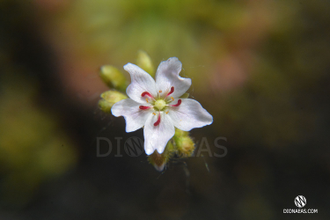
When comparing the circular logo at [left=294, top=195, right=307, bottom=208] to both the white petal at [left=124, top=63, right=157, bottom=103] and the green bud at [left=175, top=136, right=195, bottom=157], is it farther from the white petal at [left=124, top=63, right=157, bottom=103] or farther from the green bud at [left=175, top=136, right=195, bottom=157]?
the white petal at [left=124, top=63, right=157, bottom=103]

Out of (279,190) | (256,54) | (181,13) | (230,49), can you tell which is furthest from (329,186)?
(181,13)
